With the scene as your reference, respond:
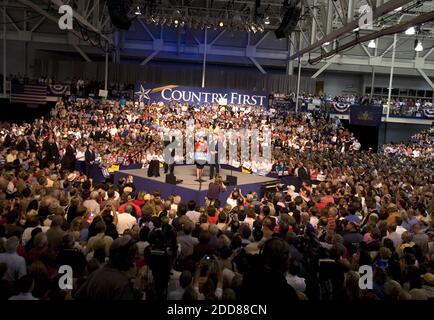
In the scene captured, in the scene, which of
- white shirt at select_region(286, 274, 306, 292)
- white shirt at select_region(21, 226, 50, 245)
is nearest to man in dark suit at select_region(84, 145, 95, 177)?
white shirt at select_region(21, 226, 50, 245)

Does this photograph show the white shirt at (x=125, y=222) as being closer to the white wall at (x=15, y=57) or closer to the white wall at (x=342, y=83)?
the white wall at (x=15, y=57)

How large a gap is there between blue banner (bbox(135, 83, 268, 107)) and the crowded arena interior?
0.08 metres

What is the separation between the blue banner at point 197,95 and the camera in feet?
85.3

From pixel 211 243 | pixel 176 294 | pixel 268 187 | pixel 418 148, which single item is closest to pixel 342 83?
pixel 418 148

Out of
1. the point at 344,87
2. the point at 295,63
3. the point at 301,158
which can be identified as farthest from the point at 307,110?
the point at 301,158

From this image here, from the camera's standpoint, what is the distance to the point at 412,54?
32.3 m

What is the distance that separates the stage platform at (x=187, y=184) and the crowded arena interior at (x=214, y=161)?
6 centimetres

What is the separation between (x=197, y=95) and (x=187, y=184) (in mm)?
13664

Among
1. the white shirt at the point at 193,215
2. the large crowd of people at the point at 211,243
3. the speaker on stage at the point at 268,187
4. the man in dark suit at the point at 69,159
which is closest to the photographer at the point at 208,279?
the large crowd of people at the point at 211,243

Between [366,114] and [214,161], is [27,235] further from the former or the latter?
[366,114]

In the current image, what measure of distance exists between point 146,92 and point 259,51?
10.3 meters

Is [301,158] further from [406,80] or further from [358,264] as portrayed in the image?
[406,80]

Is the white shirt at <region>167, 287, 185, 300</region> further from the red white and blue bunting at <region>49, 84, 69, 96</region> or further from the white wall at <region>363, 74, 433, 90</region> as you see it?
the white wall at <region>363, 74, 433, 90</region>

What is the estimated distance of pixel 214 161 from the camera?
14.9 metres
